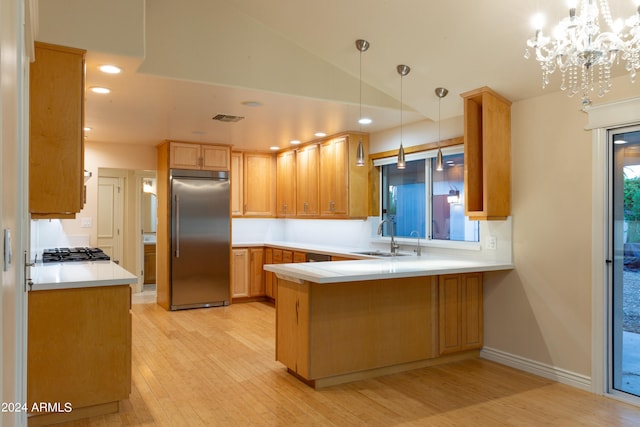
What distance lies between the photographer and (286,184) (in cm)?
693

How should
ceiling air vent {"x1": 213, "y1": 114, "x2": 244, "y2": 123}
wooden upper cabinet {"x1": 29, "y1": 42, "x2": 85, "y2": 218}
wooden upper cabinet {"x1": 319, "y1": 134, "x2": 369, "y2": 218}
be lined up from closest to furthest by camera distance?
1. wooden upper cabinet {"x1": 29, "y1": 42, "x2": 85, "y2": 218}
2. ceiling air vent {"x1": 213, "y1": 114, "x2": 244, "y2": 123}
3. wooden upper cabinet {"x1": 319, "y1": 134, "x2": 369, "y2": 218}

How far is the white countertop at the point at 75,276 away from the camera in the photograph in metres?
2.76

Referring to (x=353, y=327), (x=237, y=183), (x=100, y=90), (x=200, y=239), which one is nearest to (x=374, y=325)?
(x=353, y=327)

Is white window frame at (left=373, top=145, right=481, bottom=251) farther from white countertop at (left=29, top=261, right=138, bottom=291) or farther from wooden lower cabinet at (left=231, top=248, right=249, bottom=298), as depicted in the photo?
white countertop at (left=29, top=261, right=138, bottom=291)

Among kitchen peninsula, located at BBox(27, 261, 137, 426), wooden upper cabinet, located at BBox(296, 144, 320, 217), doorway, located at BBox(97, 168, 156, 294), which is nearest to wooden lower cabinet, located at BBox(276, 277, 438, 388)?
kitchen peninsula, located at BBox(27, 261, 137, 426)

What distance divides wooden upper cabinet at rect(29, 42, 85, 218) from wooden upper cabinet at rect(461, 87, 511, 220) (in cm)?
294

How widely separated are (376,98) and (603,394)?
117 inches

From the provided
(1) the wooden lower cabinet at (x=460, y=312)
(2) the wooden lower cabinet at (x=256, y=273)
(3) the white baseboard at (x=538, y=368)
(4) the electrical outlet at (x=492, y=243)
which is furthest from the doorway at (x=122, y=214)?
(3) the white baseboard at (x=538, y=368)

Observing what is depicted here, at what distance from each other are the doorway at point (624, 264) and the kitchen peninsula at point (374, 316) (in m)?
0.82

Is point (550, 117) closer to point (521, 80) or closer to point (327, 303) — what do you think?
point (521, 80)

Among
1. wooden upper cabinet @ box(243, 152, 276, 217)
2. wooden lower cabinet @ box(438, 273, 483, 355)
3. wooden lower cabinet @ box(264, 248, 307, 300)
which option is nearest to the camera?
wooden lower cabinet @ box(438, 273, 483, 355)

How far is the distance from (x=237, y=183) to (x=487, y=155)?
161 inches

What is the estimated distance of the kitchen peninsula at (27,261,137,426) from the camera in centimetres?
271

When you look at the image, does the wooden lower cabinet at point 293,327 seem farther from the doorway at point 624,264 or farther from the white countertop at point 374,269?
the doorway at point 624,264
